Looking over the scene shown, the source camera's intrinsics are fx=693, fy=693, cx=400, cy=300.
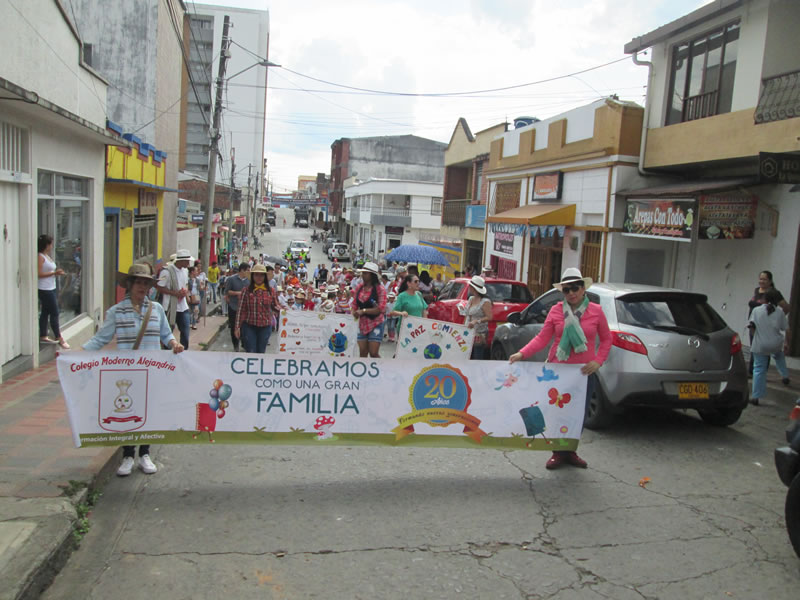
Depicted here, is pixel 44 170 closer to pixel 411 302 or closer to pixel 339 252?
pixel 411 302

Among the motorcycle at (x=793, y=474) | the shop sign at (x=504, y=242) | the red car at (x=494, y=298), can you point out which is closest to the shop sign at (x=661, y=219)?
the red car at (x=494, y=298)

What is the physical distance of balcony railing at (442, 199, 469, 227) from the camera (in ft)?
104

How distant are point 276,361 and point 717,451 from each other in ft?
14.7

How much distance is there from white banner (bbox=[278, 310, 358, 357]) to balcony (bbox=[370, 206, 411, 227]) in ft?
165

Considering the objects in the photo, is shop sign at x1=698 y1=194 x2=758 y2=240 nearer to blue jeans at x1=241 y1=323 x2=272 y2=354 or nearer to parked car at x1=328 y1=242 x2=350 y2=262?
blue jeans at x1=241 y1=323 x2=272 y2=354

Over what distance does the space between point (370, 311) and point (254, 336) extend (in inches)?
61.4

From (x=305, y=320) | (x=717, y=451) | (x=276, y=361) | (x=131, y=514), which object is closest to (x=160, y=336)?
(x=276, y=361)

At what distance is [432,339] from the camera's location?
9.47 metres

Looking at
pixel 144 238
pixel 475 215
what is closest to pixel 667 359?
pixel 144 238

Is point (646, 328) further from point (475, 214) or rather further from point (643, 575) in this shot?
point (475, 214)

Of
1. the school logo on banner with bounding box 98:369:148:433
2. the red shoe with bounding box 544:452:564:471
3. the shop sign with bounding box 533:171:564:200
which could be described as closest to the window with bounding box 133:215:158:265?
the shop sign with bounding box 533:171:564:200

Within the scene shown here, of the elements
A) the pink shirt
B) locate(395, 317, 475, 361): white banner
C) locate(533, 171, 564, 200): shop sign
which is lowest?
locate(395, 317, 475, 361): white banner

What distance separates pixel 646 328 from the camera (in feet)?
23.6

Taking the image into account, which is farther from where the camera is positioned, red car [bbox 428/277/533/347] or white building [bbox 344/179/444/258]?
white building [bbox 344/179/444/258]
